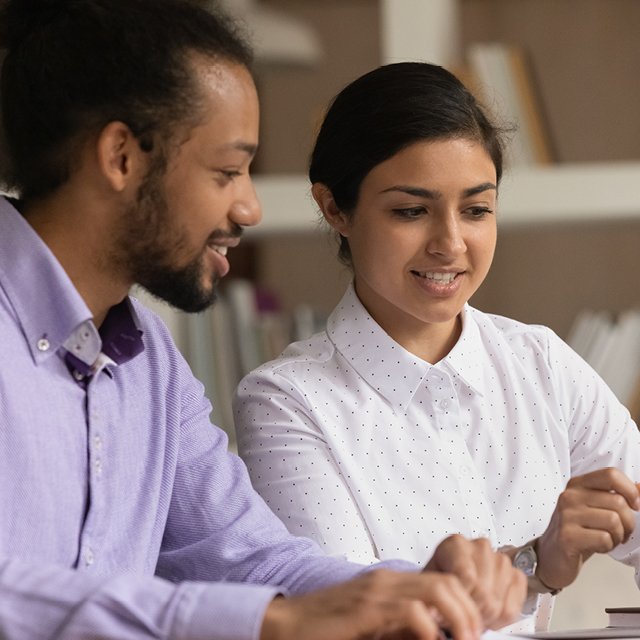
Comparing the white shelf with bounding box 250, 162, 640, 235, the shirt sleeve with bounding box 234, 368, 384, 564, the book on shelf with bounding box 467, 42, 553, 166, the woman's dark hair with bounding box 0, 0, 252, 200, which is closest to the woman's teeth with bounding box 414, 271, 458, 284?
the shirt sleeve with bounding box 234, 368, 384, 564

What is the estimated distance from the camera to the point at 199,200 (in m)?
1.27

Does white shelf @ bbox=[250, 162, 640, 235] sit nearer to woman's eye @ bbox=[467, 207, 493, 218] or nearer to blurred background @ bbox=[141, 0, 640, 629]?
blurred background @ bbox=[141, 0, 640, 629]

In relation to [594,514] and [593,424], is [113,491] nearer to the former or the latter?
[594,514]

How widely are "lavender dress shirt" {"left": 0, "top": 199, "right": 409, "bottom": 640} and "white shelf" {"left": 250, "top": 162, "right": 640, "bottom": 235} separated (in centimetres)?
134

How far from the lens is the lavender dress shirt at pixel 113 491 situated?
1002mm

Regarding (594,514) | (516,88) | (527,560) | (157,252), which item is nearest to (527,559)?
(527,560)

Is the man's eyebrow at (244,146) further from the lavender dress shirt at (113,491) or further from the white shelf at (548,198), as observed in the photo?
the white shelf at (548,198)

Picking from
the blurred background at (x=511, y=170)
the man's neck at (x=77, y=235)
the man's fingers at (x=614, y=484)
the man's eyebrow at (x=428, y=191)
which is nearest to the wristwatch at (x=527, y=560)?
the man's fingers at (x=614, y=484)

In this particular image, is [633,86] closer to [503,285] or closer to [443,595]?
[503,285]

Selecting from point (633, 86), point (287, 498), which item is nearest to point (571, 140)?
point (633, 86)

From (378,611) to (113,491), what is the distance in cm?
35

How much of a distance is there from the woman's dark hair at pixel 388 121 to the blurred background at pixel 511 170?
103cm

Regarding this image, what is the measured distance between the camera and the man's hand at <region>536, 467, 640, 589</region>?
4.48ft

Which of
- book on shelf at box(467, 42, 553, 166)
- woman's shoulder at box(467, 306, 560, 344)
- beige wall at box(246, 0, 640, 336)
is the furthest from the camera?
beige wall at box(246, 0, 640, 336)
